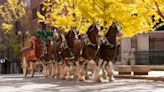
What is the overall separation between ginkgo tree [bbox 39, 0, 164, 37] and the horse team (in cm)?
204

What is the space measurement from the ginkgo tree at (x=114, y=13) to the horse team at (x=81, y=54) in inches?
80.3

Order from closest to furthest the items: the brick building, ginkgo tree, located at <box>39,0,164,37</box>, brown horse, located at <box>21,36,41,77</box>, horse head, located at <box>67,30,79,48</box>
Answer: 1. ginkgo tree, located at <box>39,0,164,37</box>
2. horse head, located at <box>67,30,79,48</box>
3. brown horse, located at <box>21,36,41,77</box>
4. the brick building

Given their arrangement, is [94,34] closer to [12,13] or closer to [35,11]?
[12,13]

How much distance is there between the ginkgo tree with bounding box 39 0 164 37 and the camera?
26.5m

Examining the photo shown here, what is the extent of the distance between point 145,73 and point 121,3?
15.6ft

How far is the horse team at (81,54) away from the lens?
22734 mm

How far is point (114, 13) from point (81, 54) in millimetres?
5693

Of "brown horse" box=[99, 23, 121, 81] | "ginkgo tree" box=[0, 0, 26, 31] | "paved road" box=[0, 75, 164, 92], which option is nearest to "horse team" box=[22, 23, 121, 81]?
"brown horse" box=[99, 23, 121, 81]

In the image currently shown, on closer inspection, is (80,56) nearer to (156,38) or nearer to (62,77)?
(62,77)

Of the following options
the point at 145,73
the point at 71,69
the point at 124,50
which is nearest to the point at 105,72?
the point at 71,69

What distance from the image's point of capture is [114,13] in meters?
29.3

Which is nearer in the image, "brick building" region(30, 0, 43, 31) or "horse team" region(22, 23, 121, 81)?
"horse team" region(22, 23, 121, 81)

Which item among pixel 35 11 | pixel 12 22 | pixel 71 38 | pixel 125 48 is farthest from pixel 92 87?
pixel 35 11

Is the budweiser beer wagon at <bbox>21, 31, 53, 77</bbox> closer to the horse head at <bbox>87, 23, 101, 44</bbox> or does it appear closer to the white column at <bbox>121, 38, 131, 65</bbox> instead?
the horse head at <bbox>87, 23, 101, 44</bbox>
